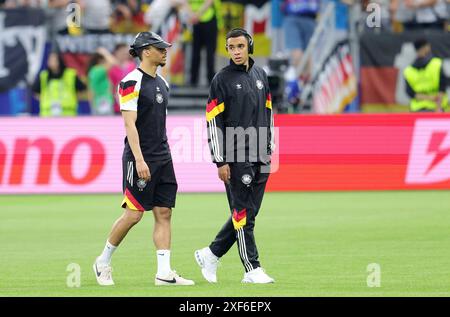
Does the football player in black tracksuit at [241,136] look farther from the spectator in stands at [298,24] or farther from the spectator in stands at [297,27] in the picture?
the spectator in stands at [298,24]

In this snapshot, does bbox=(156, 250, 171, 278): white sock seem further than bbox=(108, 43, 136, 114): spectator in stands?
No

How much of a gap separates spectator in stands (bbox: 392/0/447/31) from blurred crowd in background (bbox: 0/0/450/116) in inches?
0.9

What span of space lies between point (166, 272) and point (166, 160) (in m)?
1.10

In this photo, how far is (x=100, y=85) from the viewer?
91.7 ft

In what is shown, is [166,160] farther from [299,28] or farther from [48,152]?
[299,28]

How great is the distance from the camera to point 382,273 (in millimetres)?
13250

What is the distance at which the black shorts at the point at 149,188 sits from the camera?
1244cm

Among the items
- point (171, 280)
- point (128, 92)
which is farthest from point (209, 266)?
point (128, 92)

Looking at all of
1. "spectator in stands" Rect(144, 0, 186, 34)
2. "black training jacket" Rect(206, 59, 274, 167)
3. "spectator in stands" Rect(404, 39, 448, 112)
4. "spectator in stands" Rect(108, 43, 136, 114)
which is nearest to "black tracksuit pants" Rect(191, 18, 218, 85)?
"spectator in stands" Rect(144, 0, 186, 34)

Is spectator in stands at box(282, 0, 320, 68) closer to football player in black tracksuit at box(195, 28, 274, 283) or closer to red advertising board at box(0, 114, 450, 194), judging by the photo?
red advertising board at box(0, 114, 450, 194)

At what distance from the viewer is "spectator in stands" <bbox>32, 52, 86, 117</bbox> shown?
27.4 meters

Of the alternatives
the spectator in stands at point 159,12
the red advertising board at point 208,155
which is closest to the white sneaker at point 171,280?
the red advertising board at point 208,155

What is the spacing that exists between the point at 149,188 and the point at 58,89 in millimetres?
15409
